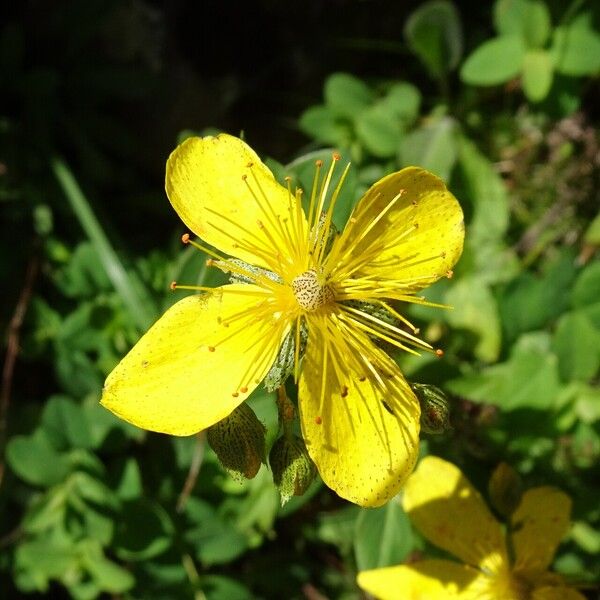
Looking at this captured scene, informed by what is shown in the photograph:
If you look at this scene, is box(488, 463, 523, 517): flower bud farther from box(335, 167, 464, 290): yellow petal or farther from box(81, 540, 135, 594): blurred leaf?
box(81, 540, 135, 594): blurred leaf

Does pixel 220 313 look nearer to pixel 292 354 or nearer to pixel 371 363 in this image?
pixel 292 354

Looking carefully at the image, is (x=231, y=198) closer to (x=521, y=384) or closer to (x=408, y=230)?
(x=408, y=230)

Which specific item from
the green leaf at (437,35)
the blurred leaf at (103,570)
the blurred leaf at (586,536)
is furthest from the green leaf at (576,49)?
the blurred leaf at (103,570)

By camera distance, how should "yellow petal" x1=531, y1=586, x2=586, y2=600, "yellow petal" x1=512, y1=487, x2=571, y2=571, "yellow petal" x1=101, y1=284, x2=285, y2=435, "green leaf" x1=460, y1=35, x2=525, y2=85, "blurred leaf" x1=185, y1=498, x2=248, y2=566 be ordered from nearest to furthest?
"yellow petal" x1=101, y1=284, x2=285, y2=435
"yellow petal" x1=531, y1=586, x2=586, y2=600
"yellow petal" x1=512, y1=487, x2=571, y2=571
"blurred leaf" x1=185, y1=498, x2=248, y2=566
"green leaf" x1=460, y1=35, x2=525, y2=85

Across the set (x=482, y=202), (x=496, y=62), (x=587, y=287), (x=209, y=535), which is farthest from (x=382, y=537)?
(x=496, y=62)

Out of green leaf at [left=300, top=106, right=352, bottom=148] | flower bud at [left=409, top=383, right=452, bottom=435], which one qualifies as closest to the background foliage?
green leaf at [left=300, top=106, right=352, bottom=148]

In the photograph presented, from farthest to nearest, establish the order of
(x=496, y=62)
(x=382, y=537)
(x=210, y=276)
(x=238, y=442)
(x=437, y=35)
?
(x=437, y=35) < (x=496, y=62) < (x=382, y=537) < (x=210, y=276) < (x=238, y=442)

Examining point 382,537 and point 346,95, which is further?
point 346,95
